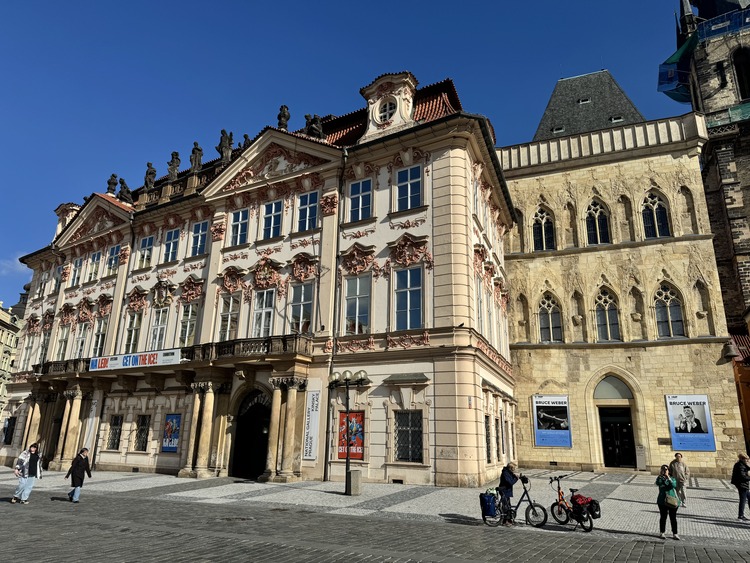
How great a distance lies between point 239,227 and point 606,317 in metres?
21.5

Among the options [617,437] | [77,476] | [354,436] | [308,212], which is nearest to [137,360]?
[77,476]

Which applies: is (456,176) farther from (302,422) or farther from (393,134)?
(302,422)

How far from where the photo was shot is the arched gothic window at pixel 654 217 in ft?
96.8

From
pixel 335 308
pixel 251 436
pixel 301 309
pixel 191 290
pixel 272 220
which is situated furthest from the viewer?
pixel 191 290

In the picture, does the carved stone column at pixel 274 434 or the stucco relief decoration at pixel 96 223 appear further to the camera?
the stucco relief decoration at pixel 96 223

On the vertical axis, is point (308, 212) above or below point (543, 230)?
below

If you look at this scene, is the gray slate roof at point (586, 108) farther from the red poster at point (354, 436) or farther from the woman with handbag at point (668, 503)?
the woman with handbag at point (668, 503)

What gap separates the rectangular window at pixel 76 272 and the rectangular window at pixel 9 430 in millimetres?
10490

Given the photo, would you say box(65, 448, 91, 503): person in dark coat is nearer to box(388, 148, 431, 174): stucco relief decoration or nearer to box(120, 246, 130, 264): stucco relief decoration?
box(388, 148, 431, 174): stucco relief decoration

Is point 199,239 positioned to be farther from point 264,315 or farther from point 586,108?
point 586,108

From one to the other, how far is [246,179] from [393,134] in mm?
9401

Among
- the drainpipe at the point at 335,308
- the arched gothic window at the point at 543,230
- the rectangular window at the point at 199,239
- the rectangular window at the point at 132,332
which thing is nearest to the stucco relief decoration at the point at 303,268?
the drainpipe at the point at 335,308

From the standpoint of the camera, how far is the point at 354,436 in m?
20.9

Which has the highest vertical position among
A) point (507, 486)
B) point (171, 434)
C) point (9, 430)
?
point (171, 434)
